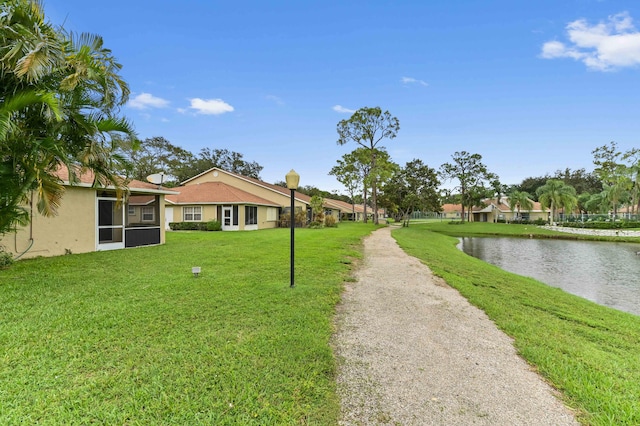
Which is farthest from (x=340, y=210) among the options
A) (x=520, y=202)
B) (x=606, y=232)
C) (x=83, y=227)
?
(x=83, y=227)

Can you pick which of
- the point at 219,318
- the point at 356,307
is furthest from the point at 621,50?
the point at 219,318

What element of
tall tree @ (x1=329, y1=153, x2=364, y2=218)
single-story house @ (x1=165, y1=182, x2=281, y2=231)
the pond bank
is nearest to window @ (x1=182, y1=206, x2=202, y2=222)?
single-story house @ (x1=165, y1=182, x2=281, y2=231)

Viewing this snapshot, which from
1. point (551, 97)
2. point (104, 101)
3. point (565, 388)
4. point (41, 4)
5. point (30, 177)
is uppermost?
point (551, 97)

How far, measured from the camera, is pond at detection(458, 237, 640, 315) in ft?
32.8

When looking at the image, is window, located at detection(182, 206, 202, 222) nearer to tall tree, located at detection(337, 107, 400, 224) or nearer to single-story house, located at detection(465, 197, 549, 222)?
tall tree, located at detection(337, 107, 400, 224)

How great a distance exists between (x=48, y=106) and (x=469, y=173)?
49.3 meters

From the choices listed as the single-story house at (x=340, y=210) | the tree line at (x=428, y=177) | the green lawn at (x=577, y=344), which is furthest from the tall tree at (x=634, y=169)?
the green lawn at (x=577, y=344)

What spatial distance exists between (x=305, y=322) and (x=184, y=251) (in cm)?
892

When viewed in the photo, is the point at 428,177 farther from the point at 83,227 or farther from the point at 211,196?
the point at 83,227

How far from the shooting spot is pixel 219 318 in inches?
188

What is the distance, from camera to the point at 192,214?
78.3 ft

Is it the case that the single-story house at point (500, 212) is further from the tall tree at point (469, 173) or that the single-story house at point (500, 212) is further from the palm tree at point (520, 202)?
the tall tree at point (469, 173)

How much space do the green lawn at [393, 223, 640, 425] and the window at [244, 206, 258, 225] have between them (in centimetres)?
1817

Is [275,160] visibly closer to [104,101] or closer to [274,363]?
[104,101]
